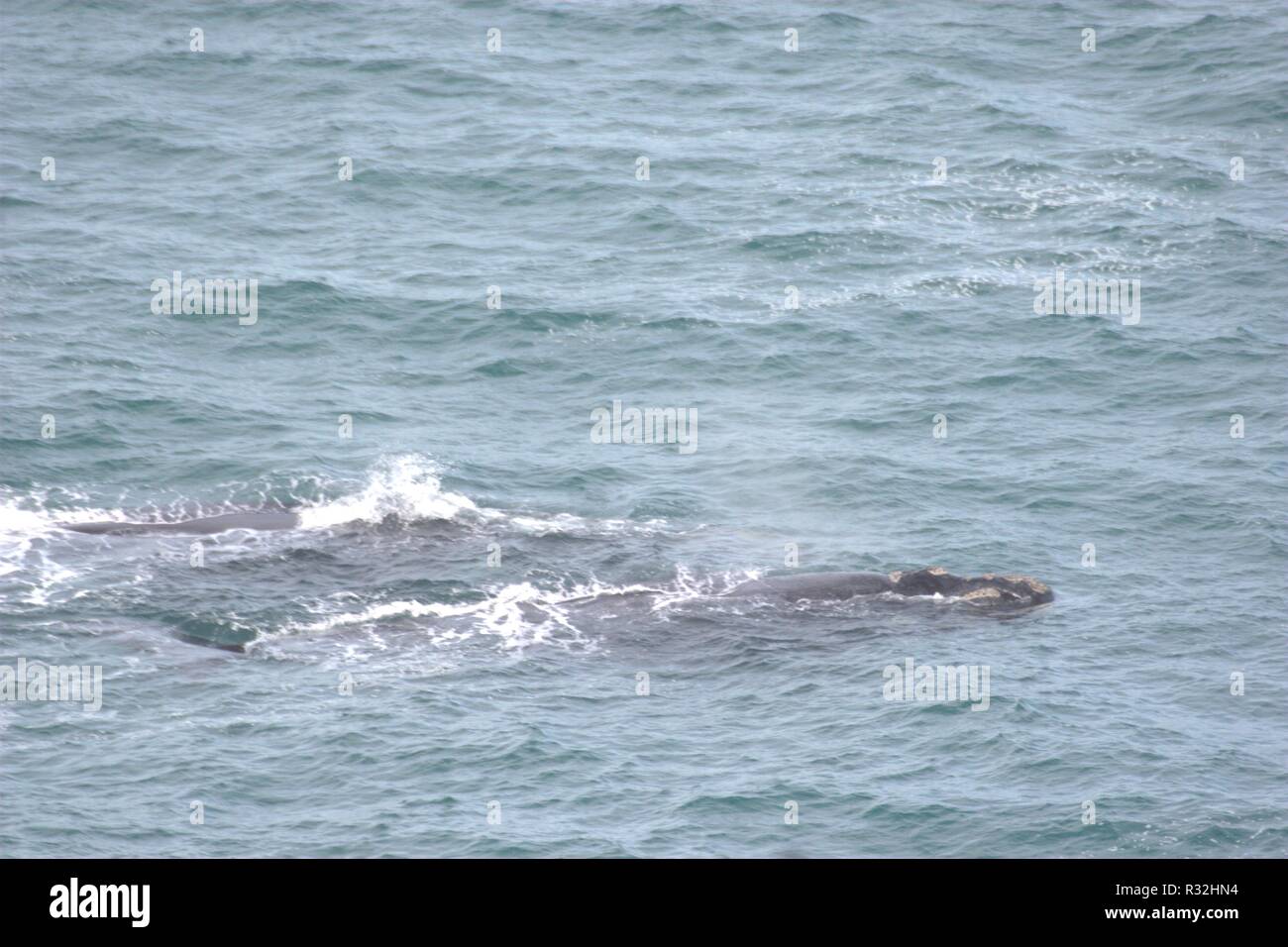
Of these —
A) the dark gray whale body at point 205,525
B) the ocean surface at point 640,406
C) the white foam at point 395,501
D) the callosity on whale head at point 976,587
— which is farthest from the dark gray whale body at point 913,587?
the dark gray whale body at point 205,525

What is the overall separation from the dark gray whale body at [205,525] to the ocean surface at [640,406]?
2.03ft

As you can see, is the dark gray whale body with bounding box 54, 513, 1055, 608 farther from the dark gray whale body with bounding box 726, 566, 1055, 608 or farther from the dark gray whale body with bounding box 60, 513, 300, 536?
the dark gray whale body with bounding box 60, 513, 300, 536

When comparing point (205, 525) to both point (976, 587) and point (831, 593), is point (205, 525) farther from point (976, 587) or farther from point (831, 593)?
point (976, 587)

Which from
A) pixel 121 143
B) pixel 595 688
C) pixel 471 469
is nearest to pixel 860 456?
pixel 471 469

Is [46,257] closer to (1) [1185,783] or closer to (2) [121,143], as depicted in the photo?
(2) [121,143]

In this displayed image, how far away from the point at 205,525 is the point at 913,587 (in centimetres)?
2064

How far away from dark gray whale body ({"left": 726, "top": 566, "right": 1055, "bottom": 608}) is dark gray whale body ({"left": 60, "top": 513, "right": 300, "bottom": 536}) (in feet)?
45.3

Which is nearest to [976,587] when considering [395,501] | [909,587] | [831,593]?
[909,587]

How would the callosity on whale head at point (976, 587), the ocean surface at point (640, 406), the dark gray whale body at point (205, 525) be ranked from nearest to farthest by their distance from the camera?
the ocean surface at point (640, 406), the callosity on whale head at point (976, 587), the dark gray whale body at point (205, 525)

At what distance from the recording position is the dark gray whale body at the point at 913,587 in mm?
49750

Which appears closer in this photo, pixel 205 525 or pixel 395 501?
pixel 205 525

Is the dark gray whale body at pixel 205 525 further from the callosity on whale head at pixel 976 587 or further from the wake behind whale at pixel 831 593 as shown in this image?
the callosity on whale head at pixel 976 587

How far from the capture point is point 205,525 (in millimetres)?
53188

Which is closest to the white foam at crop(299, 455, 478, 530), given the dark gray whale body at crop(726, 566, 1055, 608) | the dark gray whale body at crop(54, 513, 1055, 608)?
the dark gray whale body at crop(54, 513, 1055, 608)
